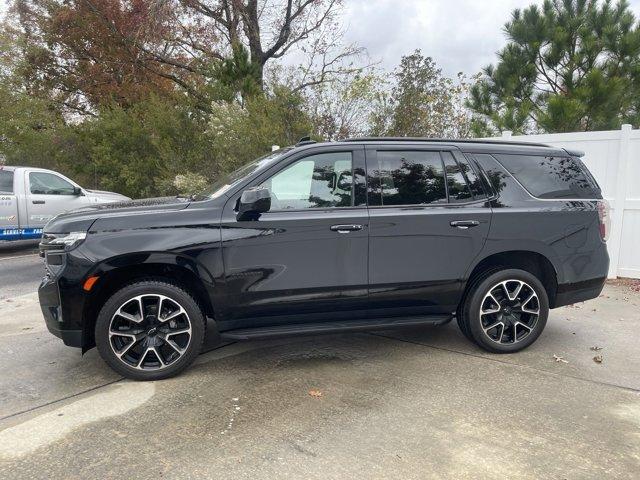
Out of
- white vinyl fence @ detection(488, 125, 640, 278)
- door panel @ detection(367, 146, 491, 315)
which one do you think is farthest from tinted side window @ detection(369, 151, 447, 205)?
white vinyl fence @ detection(488, 125, 640, 278)

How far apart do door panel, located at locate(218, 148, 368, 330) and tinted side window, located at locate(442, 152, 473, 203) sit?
2.69ft

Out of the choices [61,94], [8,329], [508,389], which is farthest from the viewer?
[61,94]

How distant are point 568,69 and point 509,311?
8335 millimetres

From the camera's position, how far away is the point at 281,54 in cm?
1852

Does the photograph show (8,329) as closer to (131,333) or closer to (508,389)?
(131,333)

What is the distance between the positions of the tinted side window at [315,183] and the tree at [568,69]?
7.31 meters

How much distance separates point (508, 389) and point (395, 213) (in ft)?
5.30

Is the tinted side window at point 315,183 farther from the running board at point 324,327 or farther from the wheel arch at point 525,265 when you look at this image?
the wheel arch at point 525,265

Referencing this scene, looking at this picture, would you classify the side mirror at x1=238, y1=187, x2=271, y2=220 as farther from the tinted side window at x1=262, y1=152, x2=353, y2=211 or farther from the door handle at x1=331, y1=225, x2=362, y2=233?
the door handle at x1=331, y1=225, x2=362, y2=233

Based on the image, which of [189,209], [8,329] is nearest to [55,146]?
[8,329]

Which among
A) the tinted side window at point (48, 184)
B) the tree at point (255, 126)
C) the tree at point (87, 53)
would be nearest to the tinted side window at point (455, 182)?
the tree at point (255, 126)

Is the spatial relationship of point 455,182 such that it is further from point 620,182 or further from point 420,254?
point 620,182

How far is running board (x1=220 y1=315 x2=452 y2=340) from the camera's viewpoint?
396cm

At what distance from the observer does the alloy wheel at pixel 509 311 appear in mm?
4520
